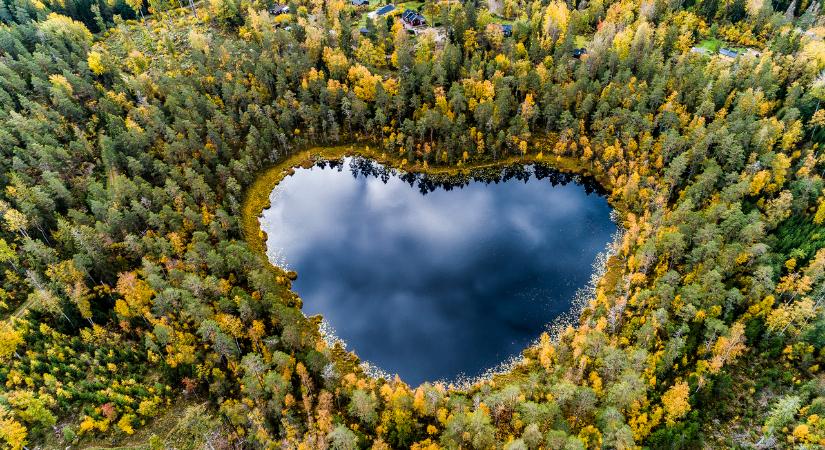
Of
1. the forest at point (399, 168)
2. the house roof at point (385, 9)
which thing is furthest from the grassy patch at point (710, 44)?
the house roof at point (385, 9)

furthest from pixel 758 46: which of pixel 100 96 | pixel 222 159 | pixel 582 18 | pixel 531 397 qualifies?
pixel 100 96

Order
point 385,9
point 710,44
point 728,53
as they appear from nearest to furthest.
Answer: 1. point 728,53
2. point 710,44
3. point 385,9

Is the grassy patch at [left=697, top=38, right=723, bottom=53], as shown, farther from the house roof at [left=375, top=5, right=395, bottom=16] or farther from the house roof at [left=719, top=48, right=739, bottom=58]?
the house roof at [left=375, top=5, right=395, bottom=16]

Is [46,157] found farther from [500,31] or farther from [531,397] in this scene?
[500,31]

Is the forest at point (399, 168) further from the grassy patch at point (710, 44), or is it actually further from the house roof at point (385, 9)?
the house roof at point (385, 9)

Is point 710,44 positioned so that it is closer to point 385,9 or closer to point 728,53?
point 728,53

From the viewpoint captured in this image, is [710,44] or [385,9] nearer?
[710,44]

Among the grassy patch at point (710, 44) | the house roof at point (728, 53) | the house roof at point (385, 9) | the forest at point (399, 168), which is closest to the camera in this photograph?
the forest at point (399, 168)

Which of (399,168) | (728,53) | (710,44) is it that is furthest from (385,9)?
(728,53)
